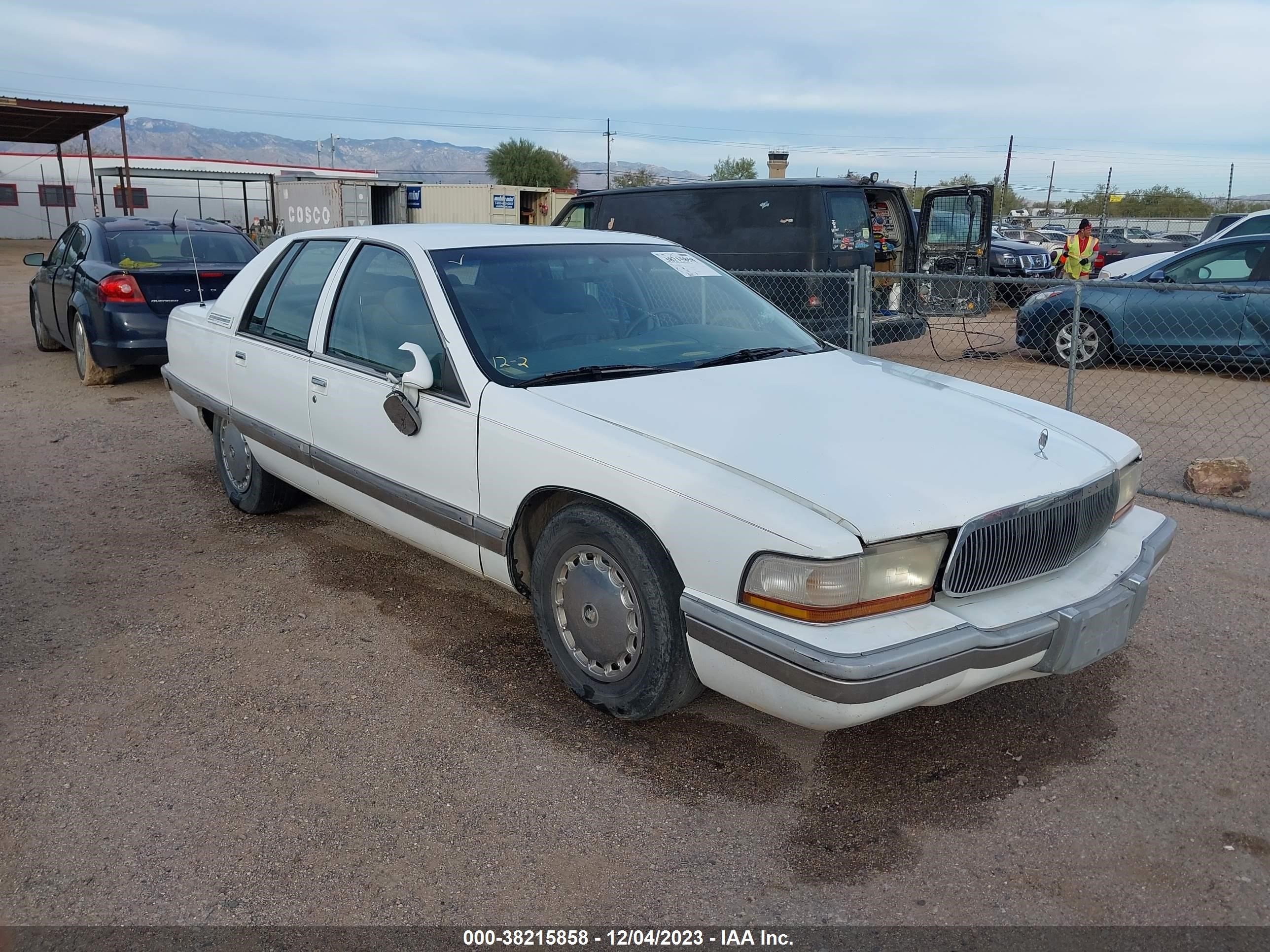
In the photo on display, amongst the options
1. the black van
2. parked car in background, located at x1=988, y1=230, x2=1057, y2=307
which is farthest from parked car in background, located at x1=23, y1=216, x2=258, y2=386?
parked car in background, located at x1=988, y1=230, x2=1057, y2=307

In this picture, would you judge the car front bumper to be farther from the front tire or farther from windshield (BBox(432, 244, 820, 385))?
windshield (BBox(432, 244, 820, 385))

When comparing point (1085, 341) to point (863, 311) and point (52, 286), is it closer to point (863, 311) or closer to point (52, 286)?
point (863, 311)

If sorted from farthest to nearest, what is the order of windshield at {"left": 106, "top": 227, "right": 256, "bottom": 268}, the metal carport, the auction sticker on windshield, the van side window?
the metal carport
the van side window
windshield at {"left": 106, "top": 227, "right": 256, "bottom": 268}
the auction sticker on windshield

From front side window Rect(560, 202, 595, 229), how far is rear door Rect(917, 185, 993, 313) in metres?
4.49

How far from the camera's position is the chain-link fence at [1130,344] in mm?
8164

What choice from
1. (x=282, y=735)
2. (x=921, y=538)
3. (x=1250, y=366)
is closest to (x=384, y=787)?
(x=282, y=735)

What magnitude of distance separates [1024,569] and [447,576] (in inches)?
107

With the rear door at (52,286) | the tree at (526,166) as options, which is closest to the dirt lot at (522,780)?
the rear door at (52,286)

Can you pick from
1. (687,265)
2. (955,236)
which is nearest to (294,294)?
(687,265)

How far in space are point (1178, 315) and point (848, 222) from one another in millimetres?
3453

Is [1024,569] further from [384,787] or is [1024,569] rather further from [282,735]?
[282,735]

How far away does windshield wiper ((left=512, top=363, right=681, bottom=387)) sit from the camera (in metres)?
3.60

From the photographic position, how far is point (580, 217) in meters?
13.5

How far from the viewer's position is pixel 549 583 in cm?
350
